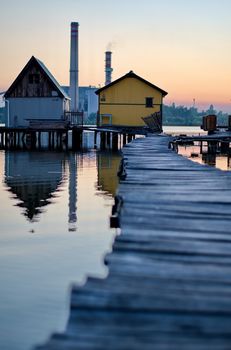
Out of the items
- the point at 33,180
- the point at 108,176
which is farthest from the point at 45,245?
the point at 108,176

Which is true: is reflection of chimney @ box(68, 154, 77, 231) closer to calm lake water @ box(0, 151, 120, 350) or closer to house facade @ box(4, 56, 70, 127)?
calm lake water @ box(0, 151, 120, 350)

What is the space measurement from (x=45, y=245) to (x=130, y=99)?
39.2 m

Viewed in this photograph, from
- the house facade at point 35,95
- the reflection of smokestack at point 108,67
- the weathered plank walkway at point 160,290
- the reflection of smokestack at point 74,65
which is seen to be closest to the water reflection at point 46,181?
the weathered plank walkway at point 160,290

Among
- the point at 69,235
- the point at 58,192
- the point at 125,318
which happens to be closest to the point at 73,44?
the point at 58,192

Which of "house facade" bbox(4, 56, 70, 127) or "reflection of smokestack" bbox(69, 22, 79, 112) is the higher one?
"reflection of smokestack" bbox(69, 22, 79, 112)

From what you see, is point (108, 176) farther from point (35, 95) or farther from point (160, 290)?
point (35, 95)

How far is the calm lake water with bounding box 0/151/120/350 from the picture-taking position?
23.2ft

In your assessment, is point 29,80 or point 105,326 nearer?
point 105,326

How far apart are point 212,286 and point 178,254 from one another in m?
0.90

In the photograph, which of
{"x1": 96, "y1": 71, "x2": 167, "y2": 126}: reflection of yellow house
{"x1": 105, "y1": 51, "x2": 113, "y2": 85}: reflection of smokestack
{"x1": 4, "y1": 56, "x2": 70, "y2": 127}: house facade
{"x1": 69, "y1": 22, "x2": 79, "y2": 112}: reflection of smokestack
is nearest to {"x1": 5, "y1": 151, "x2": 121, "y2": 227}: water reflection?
{"x1": 96, "y1": 71, "x2": 167, "y2": 126}: reflection of yellow house

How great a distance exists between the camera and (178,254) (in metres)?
4.80

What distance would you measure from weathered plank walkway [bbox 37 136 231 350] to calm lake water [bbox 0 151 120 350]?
203cm

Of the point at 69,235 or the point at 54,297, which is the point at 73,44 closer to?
the point at 69,235

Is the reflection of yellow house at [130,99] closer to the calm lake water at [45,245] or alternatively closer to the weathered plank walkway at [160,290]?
the calm lake water at [45,245]
